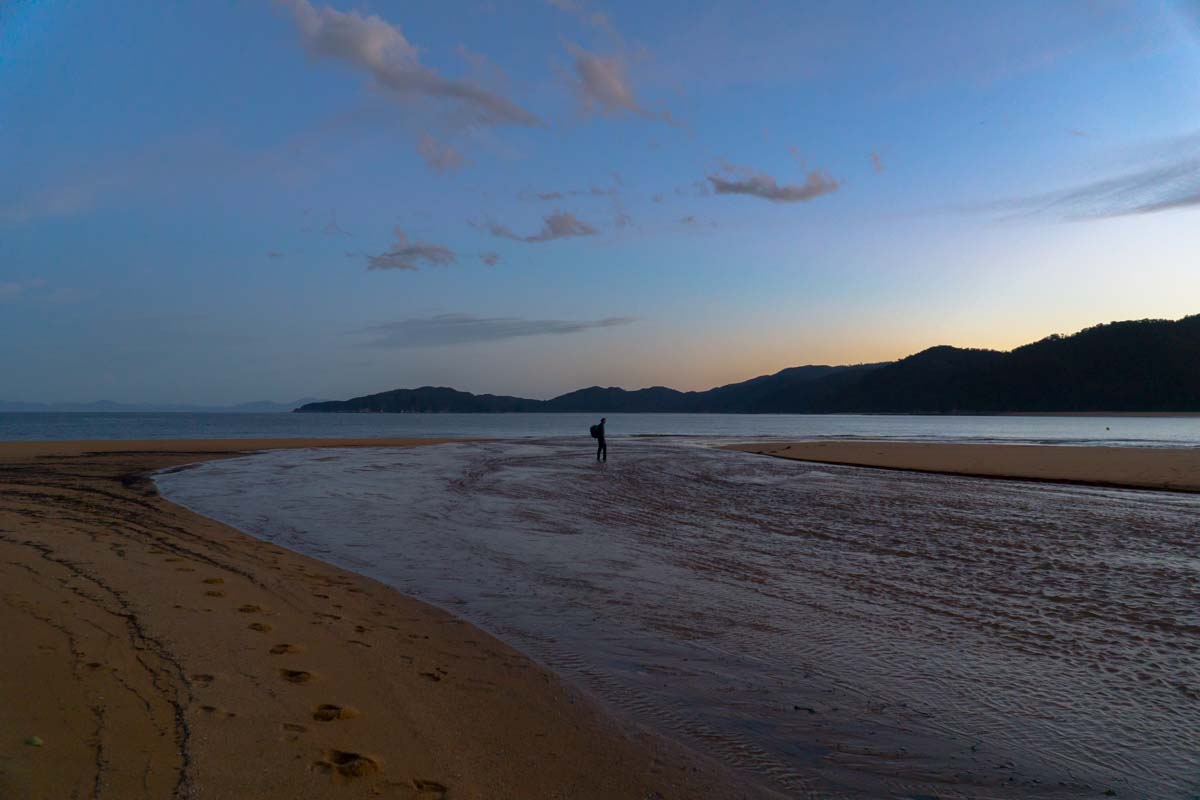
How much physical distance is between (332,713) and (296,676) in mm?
814

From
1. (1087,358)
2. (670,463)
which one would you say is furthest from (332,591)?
(1087,358)

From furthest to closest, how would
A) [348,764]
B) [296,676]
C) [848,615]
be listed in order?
[848,615] < [296,676] < [348,764]

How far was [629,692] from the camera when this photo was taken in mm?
5625

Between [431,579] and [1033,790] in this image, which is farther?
[431,579]

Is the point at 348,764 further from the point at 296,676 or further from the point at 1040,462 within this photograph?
the point at 1040,462

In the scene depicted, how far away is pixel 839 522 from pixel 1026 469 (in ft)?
56.7

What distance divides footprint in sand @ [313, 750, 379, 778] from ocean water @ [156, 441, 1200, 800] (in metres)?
2.00

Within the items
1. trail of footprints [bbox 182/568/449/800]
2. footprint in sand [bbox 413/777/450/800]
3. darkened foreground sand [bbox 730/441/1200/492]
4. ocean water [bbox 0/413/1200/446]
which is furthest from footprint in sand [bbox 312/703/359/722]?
ocean water [bbox 0/413/1200/446]

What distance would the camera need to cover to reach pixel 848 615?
7.95 meters

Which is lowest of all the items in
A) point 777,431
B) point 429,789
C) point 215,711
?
point 777,431

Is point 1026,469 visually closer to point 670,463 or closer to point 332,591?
point 670,463

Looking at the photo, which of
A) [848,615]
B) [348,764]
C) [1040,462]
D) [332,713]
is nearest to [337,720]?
[332,713]

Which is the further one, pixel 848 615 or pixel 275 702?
pixel 848 615

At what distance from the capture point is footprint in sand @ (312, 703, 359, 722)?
457 cm
